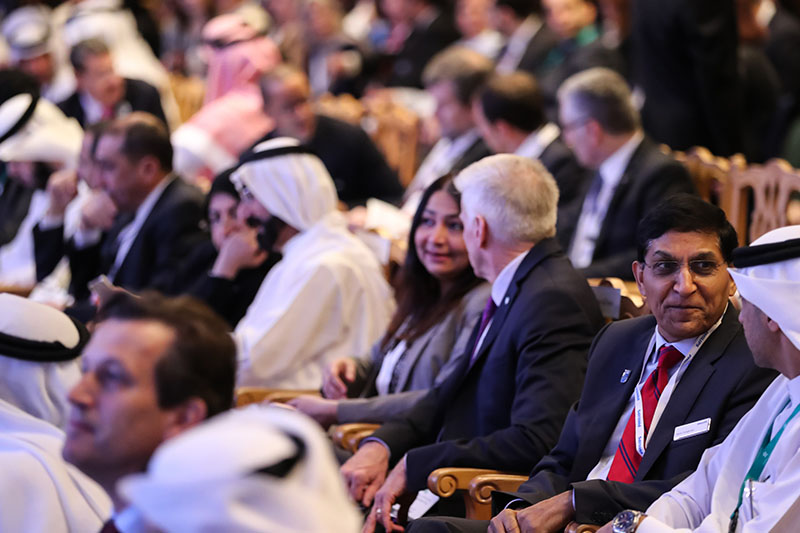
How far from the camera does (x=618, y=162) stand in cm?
512

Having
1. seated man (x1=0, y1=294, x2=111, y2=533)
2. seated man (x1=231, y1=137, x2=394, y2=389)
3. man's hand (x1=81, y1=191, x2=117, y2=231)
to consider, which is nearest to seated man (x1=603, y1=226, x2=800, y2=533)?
seated man (x1=0, y1=294, x2=111, y2=533)

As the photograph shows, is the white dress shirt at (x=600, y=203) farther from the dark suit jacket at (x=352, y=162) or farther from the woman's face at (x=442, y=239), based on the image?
the dark suit jacket at (x=352, y=162)

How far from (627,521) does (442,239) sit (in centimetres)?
149

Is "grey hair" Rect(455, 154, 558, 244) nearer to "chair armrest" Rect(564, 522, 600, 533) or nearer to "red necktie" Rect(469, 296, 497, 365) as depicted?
"red necktie" Rect(469, 296, 497, 365)

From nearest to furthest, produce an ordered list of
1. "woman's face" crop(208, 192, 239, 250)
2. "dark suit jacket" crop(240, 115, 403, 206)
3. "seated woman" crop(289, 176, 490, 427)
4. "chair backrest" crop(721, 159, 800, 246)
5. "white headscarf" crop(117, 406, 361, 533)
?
"white headscarf" crop(117, 406, 361, 533) < "seated woman" crop(289, 176, 490, 427) < "chair backrest" crop(721, 159, 800, 246) < "woman's face" crop(208, 192, 239, 250) < "dark suit jacket" crop(240, 115, 403, 206)

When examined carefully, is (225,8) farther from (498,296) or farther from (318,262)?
(498,296)

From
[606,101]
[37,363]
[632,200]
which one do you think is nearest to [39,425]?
[37,363]

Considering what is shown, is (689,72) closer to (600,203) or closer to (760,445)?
(600,203)

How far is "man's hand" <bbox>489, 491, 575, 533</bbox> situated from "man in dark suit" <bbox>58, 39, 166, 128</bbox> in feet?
17.6

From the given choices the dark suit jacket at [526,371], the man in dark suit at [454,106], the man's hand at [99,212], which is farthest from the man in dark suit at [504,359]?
the man in dark suit at [454,106]

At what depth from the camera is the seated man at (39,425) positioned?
2.72 metres

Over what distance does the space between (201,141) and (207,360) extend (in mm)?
5338

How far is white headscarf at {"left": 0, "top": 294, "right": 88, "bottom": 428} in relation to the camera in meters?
3.00

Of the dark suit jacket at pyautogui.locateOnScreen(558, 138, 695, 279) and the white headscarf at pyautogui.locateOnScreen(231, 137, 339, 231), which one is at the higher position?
the dark suit jacket at pyautogui.locateOnScreen(558, 138, 695, 279)
